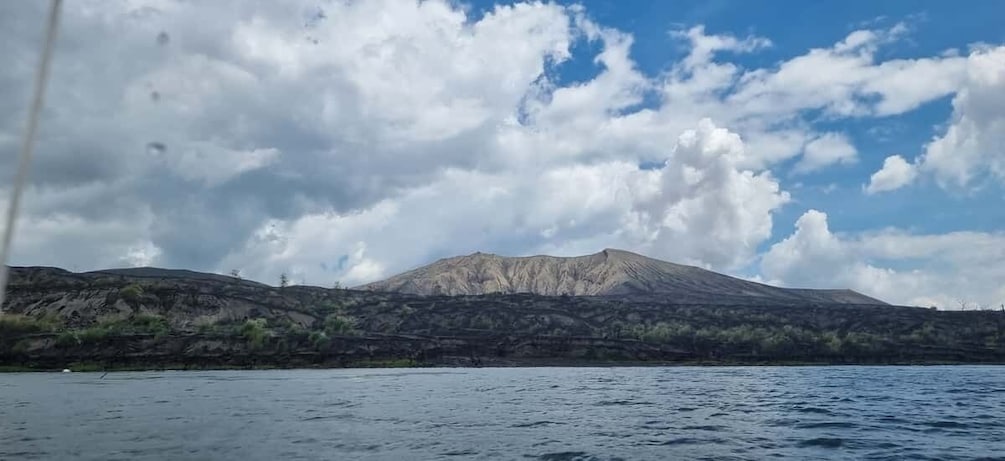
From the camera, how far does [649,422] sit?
54.5 metres

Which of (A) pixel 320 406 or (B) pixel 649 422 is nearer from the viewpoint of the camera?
(B) pixel 649 422

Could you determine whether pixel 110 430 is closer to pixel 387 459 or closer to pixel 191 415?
pixel 191 415

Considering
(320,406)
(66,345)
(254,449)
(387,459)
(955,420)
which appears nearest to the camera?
(387,459)

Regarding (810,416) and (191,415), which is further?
(191,415)

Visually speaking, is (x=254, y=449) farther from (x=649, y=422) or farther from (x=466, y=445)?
(x=649, y=422)

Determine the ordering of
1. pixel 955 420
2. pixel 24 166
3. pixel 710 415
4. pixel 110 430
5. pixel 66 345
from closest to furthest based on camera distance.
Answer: pixel 24 166
pixel 110 430
pixel 955 420
pixel 710 415
pixel 66 345

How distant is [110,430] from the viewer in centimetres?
5203

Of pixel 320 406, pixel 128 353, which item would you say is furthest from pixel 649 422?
pixel 128 353

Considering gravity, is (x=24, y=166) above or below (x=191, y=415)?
above

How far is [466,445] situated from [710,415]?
2515 centimetres

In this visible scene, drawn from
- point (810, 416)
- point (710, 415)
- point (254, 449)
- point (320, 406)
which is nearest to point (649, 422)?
point (710, 415)

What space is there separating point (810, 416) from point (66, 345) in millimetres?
195797

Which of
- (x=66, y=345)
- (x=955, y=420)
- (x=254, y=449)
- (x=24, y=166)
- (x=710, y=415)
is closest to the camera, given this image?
(x=24, y=166)

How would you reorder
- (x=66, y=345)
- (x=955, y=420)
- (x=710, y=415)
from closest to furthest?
(x=955, y=420) → (x=710, y=415) → (x=66, y=345)
